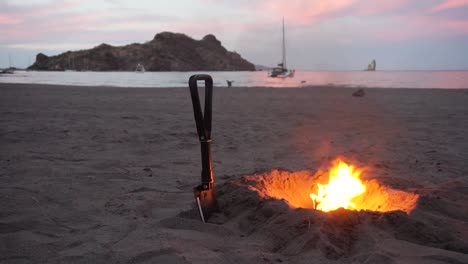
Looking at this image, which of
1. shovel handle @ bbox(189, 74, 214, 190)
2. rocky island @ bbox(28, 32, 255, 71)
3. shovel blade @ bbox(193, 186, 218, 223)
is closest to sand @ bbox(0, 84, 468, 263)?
Result: shovel blade @ bbox(193, 186, 218, 223)

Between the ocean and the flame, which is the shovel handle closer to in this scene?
the flame

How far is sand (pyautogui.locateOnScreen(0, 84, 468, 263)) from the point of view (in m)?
3.04

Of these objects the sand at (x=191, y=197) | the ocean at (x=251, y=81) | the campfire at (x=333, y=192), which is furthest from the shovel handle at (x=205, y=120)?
the ocean at (x=251, y=81)

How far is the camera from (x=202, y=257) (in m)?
2.95

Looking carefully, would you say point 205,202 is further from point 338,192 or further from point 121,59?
point 121,59

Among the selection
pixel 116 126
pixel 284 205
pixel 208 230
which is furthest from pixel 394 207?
pixel 116 126

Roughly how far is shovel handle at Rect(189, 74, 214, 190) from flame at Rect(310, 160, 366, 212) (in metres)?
1.05

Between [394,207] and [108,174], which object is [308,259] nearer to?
[394,207]

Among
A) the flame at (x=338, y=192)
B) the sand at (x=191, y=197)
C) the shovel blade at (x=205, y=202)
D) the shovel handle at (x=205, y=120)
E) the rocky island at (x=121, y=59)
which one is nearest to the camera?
the sand at (x=191, y=197)

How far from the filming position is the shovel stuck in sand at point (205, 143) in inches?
134

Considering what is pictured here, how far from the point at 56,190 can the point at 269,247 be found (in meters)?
2.65

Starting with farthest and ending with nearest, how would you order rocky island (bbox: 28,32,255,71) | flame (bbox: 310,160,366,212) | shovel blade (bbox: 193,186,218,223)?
rocky island (bbox: 28,32,255,71) < flame (bbox: 310,160,366,212) < shovel blade (bbox: 193,186,218,223)

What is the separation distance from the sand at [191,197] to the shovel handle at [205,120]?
41 cm

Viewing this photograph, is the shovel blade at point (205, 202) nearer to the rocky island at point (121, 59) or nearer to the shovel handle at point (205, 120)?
the shovel handle at point (205, 120)
